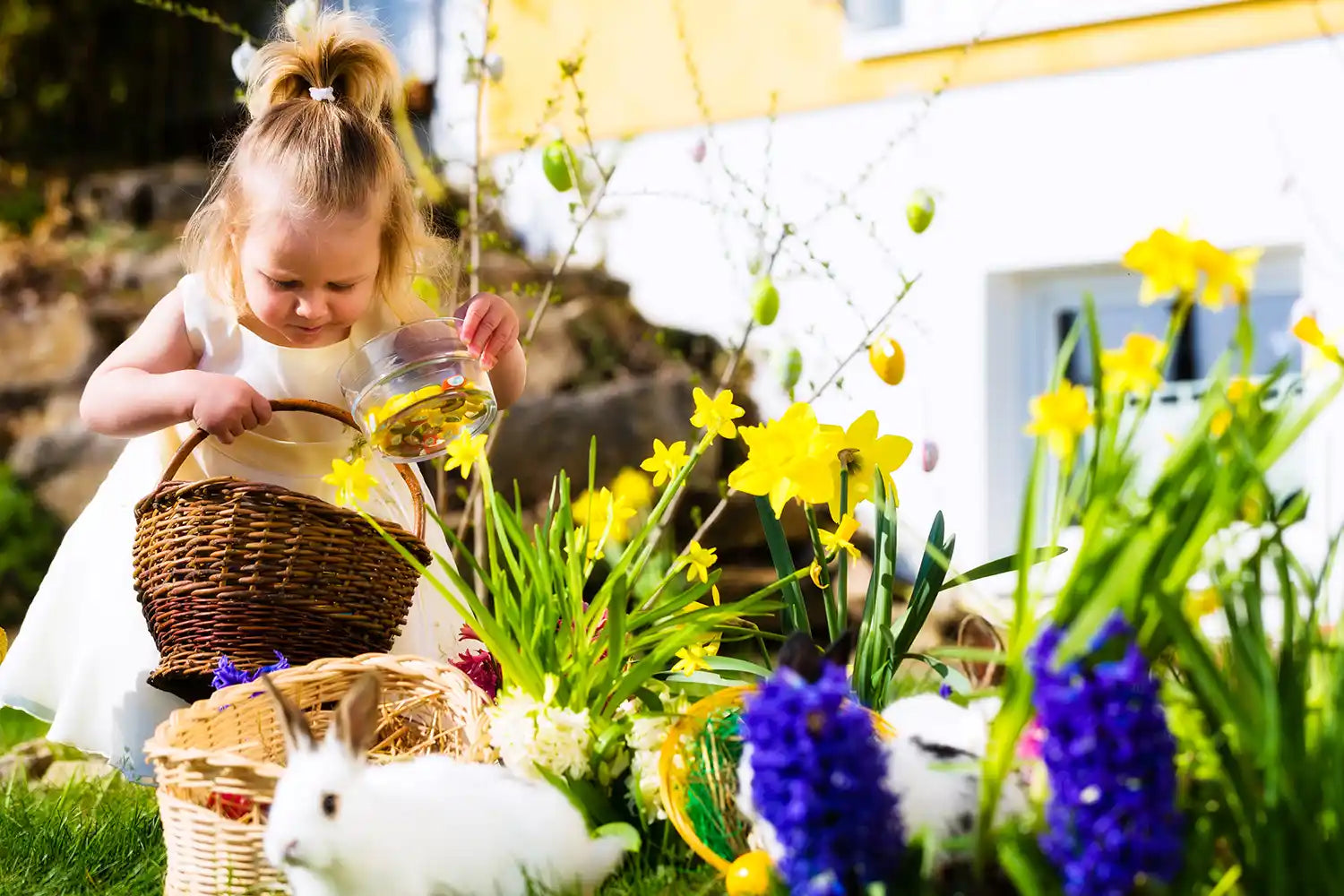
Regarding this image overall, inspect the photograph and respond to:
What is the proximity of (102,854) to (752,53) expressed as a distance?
10.5 feet

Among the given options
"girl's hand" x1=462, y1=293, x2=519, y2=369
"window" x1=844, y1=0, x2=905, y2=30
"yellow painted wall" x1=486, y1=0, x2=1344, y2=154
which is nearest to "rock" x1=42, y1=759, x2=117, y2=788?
"girl's hand" x1=462, y1=293, x2=519, y2=369

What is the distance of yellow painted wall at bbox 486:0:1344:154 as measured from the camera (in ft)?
11.7

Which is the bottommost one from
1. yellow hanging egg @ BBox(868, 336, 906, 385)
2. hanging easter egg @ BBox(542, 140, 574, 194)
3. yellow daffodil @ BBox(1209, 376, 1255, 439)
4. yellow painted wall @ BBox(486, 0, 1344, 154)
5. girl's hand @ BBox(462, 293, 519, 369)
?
yellow daffodil @ BBox(1209, 376, 1255, 439)

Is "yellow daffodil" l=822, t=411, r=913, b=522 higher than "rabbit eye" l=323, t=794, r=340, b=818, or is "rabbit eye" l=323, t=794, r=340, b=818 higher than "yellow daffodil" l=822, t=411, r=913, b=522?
"yellow daffodil" l=822, t=411, r=913, b=522

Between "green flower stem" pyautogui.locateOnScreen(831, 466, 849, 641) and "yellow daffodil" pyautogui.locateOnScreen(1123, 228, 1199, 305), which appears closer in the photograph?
"yellow daffodil" pyautogui.locateOnScreen(1123, 228, 1199, 305)

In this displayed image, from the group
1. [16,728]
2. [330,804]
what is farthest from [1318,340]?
[16,728]

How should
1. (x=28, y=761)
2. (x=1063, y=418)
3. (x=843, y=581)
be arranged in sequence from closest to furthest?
(x=1063, y=418) < (x=843, y=581) < (x=28, y=761)

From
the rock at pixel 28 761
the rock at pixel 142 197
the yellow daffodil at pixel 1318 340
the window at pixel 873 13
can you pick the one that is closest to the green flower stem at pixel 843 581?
the yellow daffodil at pixel 1318 340

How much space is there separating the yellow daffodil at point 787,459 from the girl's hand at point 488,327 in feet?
2.65

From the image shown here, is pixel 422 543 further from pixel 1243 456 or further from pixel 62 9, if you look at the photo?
pixel 62 9

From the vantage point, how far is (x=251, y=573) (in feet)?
5.66

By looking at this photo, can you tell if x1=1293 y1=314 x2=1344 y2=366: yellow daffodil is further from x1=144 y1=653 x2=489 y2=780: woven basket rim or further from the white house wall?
the white house wall

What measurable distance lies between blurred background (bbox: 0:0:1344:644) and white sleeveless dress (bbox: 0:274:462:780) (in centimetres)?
93

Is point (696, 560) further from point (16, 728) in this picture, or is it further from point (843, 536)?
point (16, 728)
